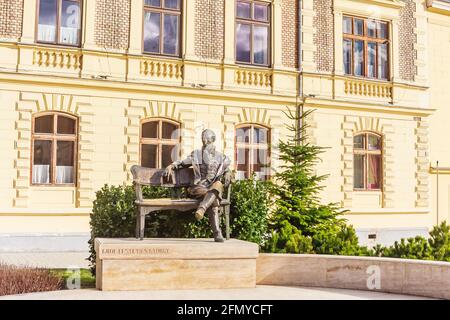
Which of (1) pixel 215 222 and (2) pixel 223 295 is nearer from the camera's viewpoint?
(2) pixel 223 295

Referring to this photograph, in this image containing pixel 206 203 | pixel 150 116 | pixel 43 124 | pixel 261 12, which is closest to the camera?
pixel 206 203

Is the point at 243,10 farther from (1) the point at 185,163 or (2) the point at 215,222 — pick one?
(2) the point at 215,222

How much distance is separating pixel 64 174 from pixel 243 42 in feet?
23.9

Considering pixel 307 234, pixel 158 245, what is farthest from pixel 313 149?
pixel 158 245

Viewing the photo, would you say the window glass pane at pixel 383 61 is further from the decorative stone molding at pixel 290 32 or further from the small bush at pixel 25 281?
the small bush at pixel 25 281

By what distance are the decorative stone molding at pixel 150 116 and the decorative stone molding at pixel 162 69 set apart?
2.80 feet

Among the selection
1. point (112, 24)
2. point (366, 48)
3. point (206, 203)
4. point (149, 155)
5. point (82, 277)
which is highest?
point (366, 48)

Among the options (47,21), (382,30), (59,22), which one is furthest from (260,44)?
(47,21)

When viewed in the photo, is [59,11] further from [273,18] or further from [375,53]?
[375,53]

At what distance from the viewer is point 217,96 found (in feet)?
58.1

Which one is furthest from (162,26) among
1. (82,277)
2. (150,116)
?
(82,277)

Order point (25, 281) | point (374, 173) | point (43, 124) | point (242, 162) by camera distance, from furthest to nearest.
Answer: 1. point (374, 173)
2. point (242, 162)
3. point (43, 124)
4. point (25, 281)

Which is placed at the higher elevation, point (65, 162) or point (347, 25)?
point (347, 25)

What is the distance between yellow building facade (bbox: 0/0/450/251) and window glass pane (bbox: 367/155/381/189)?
2.0 inches
